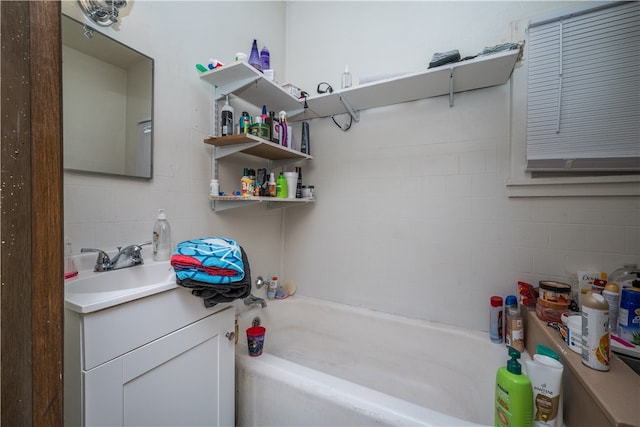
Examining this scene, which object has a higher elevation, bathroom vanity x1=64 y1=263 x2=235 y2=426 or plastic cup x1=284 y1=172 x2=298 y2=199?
plastic cup x1=284 y1=172 x2=298 y2=199

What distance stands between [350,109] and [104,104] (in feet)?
4.20

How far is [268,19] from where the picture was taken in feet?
5.98

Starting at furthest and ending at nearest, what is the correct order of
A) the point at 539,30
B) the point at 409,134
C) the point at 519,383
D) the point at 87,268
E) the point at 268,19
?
the point at 268,19 < the point at 409,134 < the point at 539,30 < the point at 87,268 < the point at 519,383

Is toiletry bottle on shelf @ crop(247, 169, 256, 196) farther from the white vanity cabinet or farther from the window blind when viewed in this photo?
the window blind

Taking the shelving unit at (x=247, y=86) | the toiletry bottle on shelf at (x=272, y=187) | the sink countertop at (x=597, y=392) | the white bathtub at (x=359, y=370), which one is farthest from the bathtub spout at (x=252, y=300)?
the sink countertop at (x=597, y=392)

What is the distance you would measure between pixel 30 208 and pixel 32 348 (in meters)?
0.20

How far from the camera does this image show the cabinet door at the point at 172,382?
25.4 inches

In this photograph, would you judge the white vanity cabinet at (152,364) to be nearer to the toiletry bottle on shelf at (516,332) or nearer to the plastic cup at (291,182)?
the plastic cup at (291,182)

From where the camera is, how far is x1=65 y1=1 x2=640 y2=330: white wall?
116 centimetres

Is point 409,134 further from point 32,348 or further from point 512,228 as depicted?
point 32,348

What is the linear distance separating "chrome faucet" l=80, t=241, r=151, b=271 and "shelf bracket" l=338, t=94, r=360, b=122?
1.35 m

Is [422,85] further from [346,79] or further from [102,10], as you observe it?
[102,10]

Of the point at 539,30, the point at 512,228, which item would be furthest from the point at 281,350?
the point at 539,30

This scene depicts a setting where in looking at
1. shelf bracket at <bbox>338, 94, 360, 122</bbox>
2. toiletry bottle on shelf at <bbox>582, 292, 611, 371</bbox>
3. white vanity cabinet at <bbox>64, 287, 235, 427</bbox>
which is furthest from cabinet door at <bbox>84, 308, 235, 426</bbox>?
shelf bracket at <bbox>338, 94, 360, 122</bbox>
